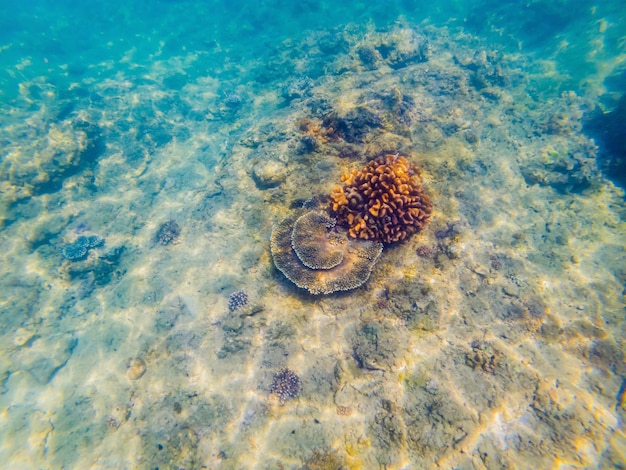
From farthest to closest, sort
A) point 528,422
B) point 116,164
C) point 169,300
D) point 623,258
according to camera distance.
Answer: point 116,164 < point 169,300 < point 623,258 < point 528,422

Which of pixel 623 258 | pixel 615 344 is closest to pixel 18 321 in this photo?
pixel 615 344

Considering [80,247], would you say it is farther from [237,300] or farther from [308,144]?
[308,144]

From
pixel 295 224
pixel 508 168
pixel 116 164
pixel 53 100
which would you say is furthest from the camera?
pixel 53 100

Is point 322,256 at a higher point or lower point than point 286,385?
higher

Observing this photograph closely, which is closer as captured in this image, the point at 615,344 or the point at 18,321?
the point at 615,344

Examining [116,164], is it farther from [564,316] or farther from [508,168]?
[564,316]

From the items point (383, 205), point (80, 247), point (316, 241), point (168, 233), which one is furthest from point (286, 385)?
point (80, 247)

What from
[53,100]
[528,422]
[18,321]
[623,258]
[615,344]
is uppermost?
[53,100]

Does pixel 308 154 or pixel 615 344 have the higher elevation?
pixel 308 154
